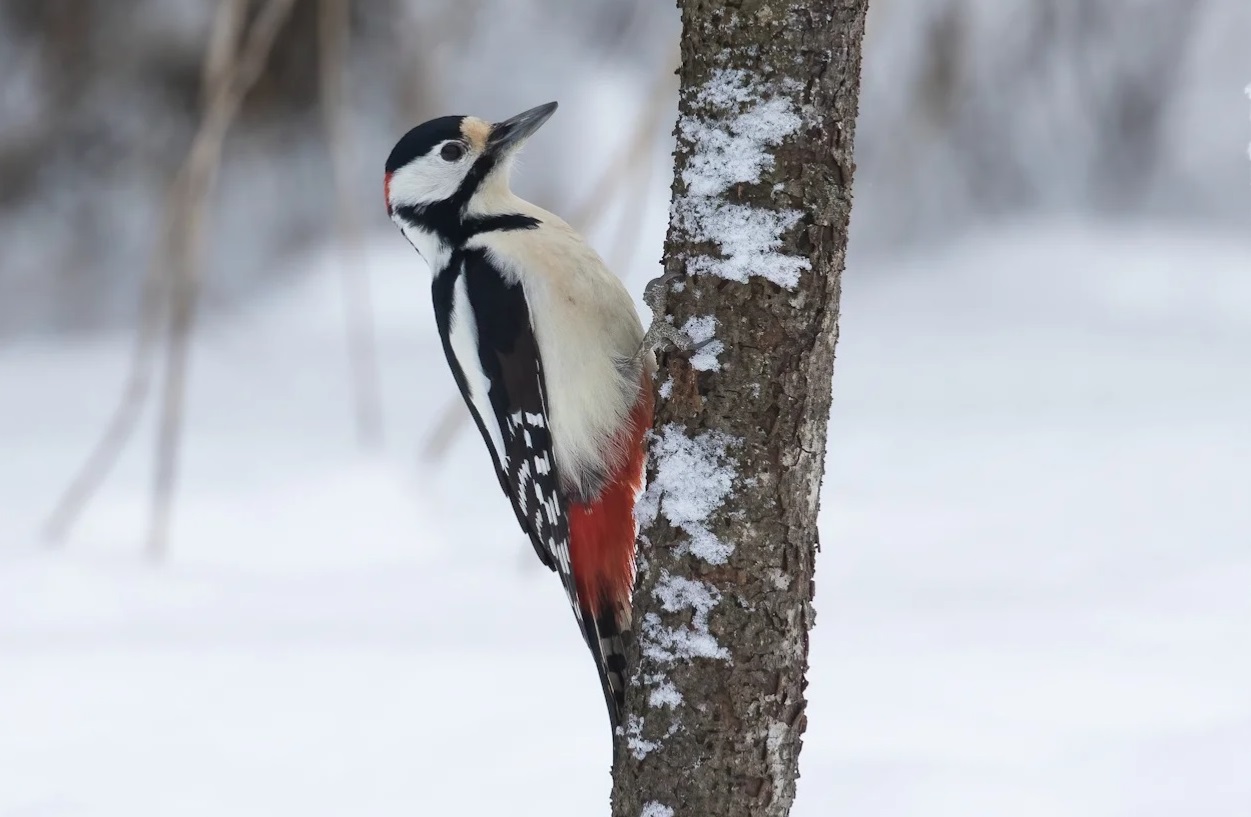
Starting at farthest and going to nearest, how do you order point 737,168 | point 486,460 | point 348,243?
point 486,460, point 348,243, point 737,168

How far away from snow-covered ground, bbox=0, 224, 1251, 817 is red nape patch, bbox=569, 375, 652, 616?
0.40 meters

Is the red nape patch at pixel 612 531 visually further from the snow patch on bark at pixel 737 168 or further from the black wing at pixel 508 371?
the snow patch on bark at pixel 737 168

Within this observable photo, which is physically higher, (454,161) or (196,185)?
(196,185)

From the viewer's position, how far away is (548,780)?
231 centimetres

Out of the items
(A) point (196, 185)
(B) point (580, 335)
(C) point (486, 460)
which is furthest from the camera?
(C) point (486, 460)

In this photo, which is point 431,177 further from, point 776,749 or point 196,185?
point 196,185

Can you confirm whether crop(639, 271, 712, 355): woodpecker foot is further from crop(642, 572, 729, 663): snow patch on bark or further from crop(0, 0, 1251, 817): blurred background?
crop(0, 0, 1251, 817): blurred background

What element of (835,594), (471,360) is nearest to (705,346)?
(471,360)

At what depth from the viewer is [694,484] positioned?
1516 mm

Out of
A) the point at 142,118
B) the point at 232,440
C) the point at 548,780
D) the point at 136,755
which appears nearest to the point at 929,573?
the point at 548,780

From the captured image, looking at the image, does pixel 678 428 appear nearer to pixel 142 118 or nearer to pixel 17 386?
pixel 17 386

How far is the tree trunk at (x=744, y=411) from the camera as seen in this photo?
4.77ft

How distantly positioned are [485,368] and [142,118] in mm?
4651

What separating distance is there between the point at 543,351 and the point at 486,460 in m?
2.87
